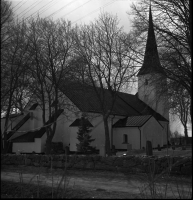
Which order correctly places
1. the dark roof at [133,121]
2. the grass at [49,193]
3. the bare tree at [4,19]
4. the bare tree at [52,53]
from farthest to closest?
1. the dark roof at [133,121]
2. the bare tree at [52,53]
3. the bare tree at [4,19]
4. the grass at [49,193]

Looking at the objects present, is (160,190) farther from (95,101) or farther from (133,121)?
(133,121)

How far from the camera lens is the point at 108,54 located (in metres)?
23.7

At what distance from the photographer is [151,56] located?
17.3m

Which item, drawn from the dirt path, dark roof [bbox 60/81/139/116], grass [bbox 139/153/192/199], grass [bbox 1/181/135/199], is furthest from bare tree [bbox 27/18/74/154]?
grass [bbox 139/153/192/199]

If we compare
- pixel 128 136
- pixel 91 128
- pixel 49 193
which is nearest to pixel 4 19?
pixel 49 193

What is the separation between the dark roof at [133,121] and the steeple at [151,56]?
19.4 m

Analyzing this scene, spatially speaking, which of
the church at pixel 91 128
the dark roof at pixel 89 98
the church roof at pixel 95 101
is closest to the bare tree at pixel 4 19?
the church roof at pixel 95 101

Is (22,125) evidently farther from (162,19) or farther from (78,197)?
(78,197)

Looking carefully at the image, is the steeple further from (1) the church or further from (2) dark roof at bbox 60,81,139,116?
(1) the church

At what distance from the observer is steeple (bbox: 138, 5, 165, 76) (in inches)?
658

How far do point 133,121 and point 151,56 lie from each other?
21244 millimetres

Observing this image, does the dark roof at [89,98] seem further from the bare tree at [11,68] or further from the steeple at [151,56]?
the bare tree at [11,68]

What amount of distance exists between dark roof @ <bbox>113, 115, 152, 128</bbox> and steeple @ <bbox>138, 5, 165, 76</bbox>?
63.7ft

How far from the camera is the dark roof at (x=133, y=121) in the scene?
36750 millimetres
